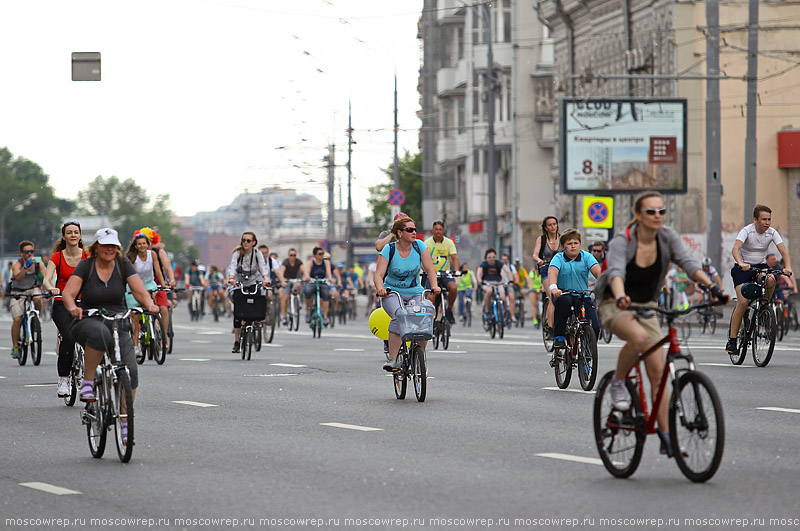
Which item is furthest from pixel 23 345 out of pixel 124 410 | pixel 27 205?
pixel 27 205

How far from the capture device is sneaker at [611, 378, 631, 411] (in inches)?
328

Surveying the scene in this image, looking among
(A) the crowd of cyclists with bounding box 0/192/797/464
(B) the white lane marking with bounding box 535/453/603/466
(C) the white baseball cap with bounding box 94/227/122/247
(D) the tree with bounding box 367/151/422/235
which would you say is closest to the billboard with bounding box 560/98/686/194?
(A) the crowd of cyclists with bounding box 0/192/797/464

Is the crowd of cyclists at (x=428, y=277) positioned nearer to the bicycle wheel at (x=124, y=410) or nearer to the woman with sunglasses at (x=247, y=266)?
the woman with sunglasses at (x=247, y=266)

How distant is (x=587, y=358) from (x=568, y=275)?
867 mm

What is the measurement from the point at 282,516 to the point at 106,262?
3.59 m

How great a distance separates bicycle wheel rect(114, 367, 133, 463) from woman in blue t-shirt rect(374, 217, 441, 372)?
4.35m

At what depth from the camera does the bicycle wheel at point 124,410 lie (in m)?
9.50

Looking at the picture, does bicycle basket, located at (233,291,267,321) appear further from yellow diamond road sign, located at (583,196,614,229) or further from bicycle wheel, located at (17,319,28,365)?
yellow diamond road sign, located at (583,196,614,229)

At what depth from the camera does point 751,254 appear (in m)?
16.7

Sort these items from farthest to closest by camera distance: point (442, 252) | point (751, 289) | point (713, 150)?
point (713, 150)
point (442, 252)
point (751, 289)

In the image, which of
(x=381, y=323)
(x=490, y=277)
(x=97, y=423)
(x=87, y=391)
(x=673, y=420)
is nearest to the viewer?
(x=673, y=420)

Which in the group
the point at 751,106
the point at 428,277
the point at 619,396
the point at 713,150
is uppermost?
the point at 751,106

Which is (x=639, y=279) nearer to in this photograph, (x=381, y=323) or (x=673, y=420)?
(x=673, y=420)

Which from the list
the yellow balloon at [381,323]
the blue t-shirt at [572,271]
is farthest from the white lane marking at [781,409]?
the yellow balloon at [381,323]
